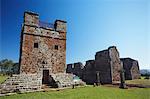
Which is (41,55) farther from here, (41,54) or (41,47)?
(41,47)

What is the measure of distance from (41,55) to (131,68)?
23766 mm

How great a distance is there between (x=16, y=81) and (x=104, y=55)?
19.2 m

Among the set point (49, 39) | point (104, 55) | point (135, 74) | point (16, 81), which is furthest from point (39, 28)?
point (135, 74)

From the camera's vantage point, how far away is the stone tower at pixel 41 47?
17.3 meters

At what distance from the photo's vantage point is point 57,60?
773 inches

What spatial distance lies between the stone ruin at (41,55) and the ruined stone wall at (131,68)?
1967cm

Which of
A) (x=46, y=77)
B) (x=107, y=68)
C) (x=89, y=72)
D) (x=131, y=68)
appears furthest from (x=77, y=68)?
(x=46, y=77)

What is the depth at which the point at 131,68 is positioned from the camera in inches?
1312

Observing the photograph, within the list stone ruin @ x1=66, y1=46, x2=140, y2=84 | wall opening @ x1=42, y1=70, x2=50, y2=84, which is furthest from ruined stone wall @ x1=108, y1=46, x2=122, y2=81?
wall opening @ x1=42, y1=70, x2=50, y2=84

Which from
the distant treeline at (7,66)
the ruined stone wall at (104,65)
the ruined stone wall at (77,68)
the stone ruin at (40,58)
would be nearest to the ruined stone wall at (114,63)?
the ruined stone wall at (104,65)

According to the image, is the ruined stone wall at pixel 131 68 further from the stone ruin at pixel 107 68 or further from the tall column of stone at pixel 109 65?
the tall column of stone at pixel 109 65

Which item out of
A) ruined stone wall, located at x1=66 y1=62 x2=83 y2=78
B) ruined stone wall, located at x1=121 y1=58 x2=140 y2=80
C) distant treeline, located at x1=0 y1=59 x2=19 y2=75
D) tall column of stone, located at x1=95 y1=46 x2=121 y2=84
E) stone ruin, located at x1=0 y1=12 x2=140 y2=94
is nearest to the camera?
stone ruin, located at x1=0 y1=12 x2=140 y2=94

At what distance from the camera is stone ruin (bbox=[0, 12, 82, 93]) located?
16.5 metres

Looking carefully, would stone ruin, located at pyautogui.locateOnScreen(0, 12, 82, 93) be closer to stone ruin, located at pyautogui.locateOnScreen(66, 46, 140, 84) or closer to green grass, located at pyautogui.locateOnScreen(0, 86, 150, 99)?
green grass, located at pyautogui.locateOnScreen(0, 86, 150, 99)
